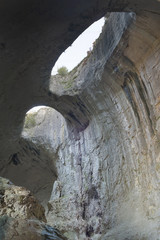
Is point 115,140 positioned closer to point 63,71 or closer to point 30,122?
point 63,71

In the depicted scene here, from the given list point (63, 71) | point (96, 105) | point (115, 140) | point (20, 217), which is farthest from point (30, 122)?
point (20, 217)

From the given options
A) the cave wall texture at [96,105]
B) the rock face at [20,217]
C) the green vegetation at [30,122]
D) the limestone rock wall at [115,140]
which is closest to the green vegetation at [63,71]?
the cave wall texture at [96,105]

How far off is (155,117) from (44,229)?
3567mm

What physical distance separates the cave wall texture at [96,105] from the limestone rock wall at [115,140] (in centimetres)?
3

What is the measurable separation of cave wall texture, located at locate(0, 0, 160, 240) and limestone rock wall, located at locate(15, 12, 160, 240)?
0.09ft

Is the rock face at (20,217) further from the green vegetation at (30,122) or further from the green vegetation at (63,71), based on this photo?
the green vegetation at (30,122)

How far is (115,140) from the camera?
8.25 m

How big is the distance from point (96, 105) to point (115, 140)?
1439 millimetres

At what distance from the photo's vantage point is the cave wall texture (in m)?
5.85

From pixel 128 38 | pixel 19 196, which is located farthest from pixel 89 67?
pixel 19 196

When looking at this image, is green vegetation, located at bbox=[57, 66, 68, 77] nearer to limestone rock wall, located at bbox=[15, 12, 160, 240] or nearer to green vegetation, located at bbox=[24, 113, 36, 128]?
limestone rock wall, located at bbox=[15, 12, 160, 240]

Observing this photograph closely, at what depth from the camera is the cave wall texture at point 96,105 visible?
19.2 ft

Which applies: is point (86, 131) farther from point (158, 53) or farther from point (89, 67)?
point (158, 53)

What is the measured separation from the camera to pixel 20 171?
→ 1261cm
